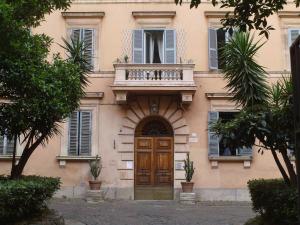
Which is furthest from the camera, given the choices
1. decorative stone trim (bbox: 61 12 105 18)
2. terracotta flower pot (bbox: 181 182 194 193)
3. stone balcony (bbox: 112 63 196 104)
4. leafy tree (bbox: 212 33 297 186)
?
decorative stone trim (bbox: 61 12 105 18)

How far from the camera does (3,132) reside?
9.87 m

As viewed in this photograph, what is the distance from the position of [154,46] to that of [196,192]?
6.30 m

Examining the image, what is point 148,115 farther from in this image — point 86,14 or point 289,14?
point 289,14

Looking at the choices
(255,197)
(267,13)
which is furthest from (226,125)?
(267,13)

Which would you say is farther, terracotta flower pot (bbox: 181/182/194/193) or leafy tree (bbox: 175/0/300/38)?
terracotta flower pot (bbox: 181/182/194/193)

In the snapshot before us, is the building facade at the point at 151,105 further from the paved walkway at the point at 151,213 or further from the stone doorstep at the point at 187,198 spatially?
the paved walkway at the point at 151,213

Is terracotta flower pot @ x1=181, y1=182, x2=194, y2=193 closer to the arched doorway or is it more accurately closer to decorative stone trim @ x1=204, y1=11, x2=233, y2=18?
the arched doorway

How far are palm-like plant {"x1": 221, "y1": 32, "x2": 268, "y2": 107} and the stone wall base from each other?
8028 mm

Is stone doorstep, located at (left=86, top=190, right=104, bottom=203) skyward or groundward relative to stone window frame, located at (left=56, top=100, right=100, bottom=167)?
groundward

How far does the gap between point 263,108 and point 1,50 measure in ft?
16.3

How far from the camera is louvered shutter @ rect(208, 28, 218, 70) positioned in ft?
60.3

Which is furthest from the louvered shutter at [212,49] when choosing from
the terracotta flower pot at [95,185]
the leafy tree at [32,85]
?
the leafy tree at [32,85]

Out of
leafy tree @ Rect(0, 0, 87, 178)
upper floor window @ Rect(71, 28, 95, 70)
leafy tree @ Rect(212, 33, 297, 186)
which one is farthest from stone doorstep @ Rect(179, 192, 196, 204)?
leafy tree @ Rect(0, 0, 87, 178)

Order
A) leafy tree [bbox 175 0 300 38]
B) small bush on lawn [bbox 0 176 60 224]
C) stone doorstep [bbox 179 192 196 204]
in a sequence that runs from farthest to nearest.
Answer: stone doorstep [bbox 179 192 196 204] → small bush on lawn [bbox 0 176 60 224] → leafy tree [bbox 175 0 300 38]
